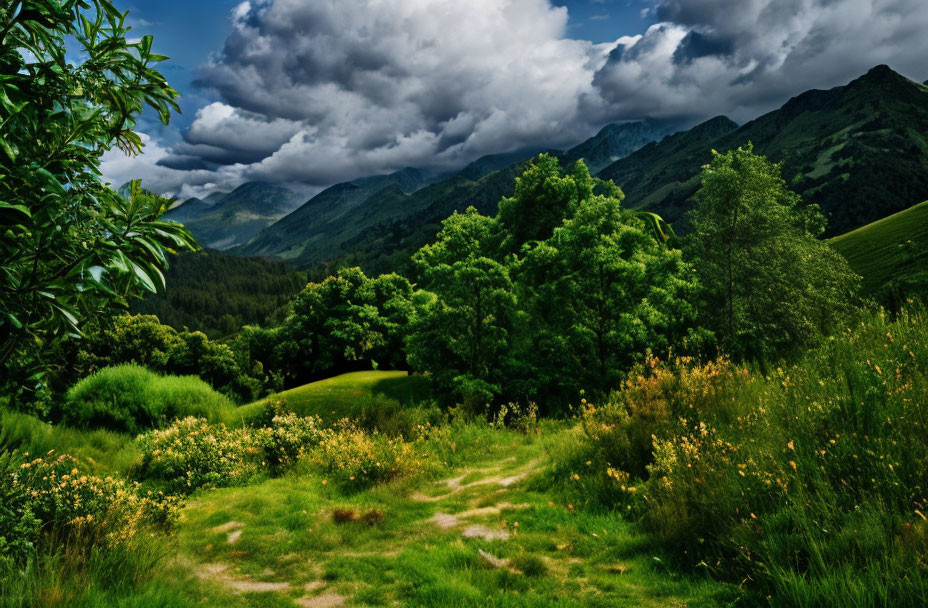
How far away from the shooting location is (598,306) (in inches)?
664

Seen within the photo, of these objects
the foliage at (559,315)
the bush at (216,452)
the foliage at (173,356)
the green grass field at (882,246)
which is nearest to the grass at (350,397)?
the foliage at (559,315)

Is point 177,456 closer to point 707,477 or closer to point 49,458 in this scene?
point 49,458

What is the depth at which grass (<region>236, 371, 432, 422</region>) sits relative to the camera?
56.7 feet

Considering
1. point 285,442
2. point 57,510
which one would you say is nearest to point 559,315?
point 285,442

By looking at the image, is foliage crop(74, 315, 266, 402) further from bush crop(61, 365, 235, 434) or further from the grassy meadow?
the grassy meadow

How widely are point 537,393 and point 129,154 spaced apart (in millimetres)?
15188

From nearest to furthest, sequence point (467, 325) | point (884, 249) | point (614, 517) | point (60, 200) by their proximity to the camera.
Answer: point (60, 200) → point (614, 517) → point (467, 325) → point (884, 249)

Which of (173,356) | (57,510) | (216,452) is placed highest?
(173,356)

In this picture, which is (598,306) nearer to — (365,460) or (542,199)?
(542,199)

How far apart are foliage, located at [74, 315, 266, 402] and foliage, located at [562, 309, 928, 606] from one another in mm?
34853

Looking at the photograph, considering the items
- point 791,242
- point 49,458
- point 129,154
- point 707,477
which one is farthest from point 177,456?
point 791,242

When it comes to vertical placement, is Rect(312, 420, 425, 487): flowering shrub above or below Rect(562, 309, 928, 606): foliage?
below

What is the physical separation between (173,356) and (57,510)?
141ft

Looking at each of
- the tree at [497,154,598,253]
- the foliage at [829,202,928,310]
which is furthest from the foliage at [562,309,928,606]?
the foliage at [829,202,928,310]
